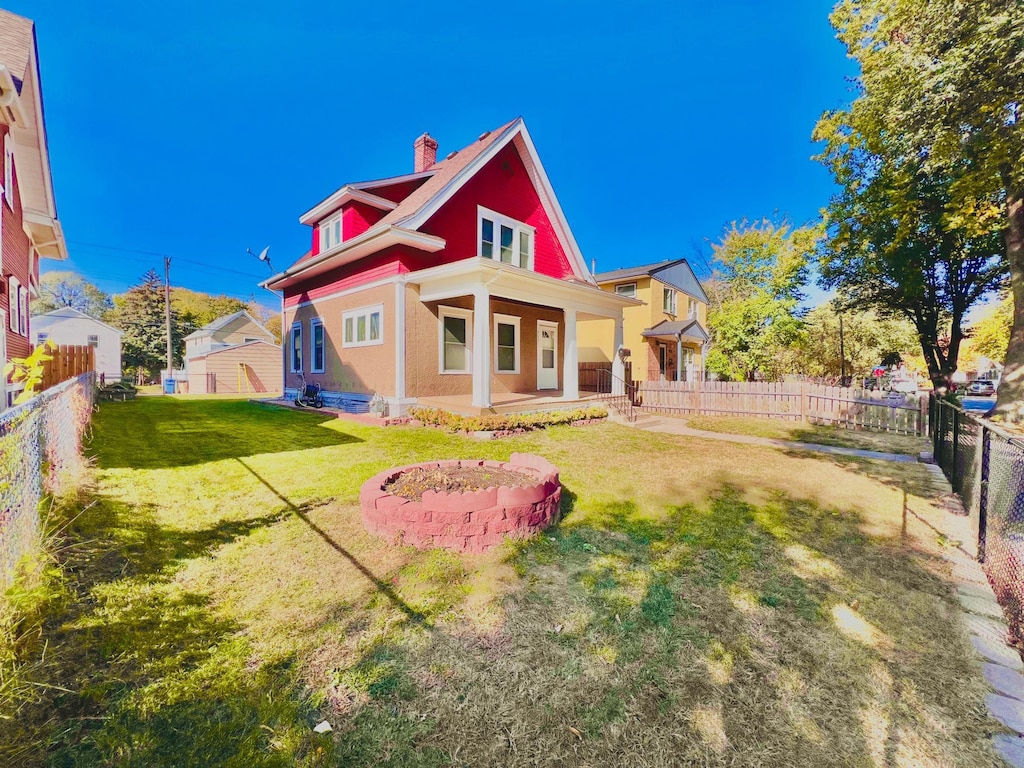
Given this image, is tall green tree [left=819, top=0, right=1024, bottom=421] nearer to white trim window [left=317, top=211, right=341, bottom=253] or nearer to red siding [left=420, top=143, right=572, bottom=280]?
red siding [left=420, top=143, right=572, bottom=280]

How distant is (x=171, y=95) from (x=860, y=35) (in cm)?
3992

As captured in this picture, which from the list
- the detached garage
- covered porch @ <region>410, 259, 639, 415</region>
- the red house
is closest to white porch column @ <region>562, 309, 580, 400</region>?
covered porch @ <region>410, 259, 639, 415</region>

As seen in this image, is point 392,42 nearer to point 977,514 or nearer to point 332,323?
point 332,323

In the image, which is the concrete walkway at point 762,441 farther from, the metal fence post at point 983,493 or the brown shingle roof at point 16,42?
the brown shingle roof at point 16,42

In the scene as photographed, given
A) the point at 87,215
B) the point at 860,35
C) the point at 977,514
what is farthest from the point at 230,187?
the point at 977,514

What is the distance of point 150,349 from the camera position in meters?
36.2

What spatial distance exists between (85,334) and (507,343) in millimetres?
38445

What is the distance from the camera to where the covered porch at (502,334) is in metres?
9.93

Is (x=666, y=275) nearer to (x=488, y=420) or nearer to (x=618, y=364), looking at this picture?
(x=618, y=364)

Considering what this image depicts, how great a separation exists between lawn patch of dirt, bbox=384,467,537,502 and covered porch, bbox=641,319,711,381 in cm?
1837

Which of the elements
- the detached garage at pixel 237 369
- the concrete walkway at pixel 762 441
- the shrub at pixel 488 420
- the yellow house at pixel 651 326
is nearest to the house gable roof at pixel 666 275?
the yellow house at pixel 651 326

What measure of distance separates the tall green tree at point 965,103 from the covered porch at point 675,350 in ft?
43.4

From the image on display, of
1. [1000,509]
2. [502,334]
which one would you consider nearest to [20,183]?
[502,334]

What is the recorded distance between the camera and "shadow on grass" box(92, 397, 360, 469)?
6548 mm
